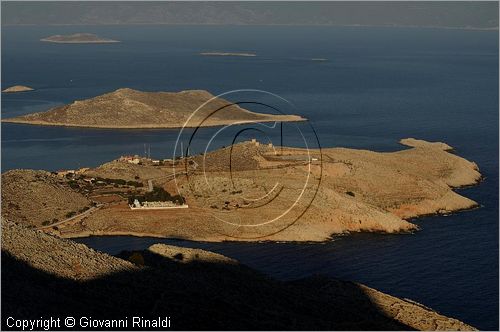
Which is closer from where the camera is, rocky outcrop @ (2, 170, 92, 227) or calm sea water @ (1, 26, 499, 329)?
calm sea water @ (1, 26, 499, 329)

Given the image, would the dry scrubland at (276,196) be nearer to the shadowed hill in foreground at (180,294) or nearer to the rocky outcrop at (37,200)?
the rocky outcrop at (37,200)

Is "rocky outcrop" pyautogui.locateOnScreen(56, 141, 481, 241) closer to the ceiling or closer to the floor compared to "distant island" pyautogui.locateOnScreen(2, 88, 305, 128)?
closer to the floor

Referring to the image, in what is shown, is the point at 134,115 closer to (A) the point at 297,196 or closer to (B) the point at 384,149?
(B) the point at 384,149

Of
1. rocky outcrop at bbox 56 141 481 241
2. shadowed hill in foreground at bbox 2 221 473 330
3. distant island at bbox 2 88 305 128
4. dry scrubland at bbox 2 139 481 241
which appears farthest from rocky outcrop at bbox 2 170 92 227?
distant island at bbox 2 88 305 128

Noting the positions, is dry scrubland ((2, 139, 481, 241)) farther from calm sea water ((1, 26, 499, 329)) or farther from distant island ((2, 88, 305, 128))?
distant island ((2, 88, 305, 128))

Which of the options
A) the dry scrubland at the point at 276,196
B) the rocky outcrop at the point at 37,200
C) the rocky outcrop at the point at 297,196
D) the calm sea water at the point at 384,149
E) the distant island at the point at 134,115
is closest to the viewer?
the calm sea water at the point at 384,149

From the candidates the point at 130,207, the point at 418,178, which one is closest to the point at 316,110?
the point at 418,178

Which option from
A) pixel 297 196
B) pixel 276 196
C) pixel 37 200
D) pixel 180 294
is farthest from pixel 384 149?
pixel 180 294

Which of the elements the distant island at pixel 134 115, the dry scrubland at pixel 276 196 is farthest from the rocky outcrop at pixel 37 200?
the distant island at pixel 134 115
